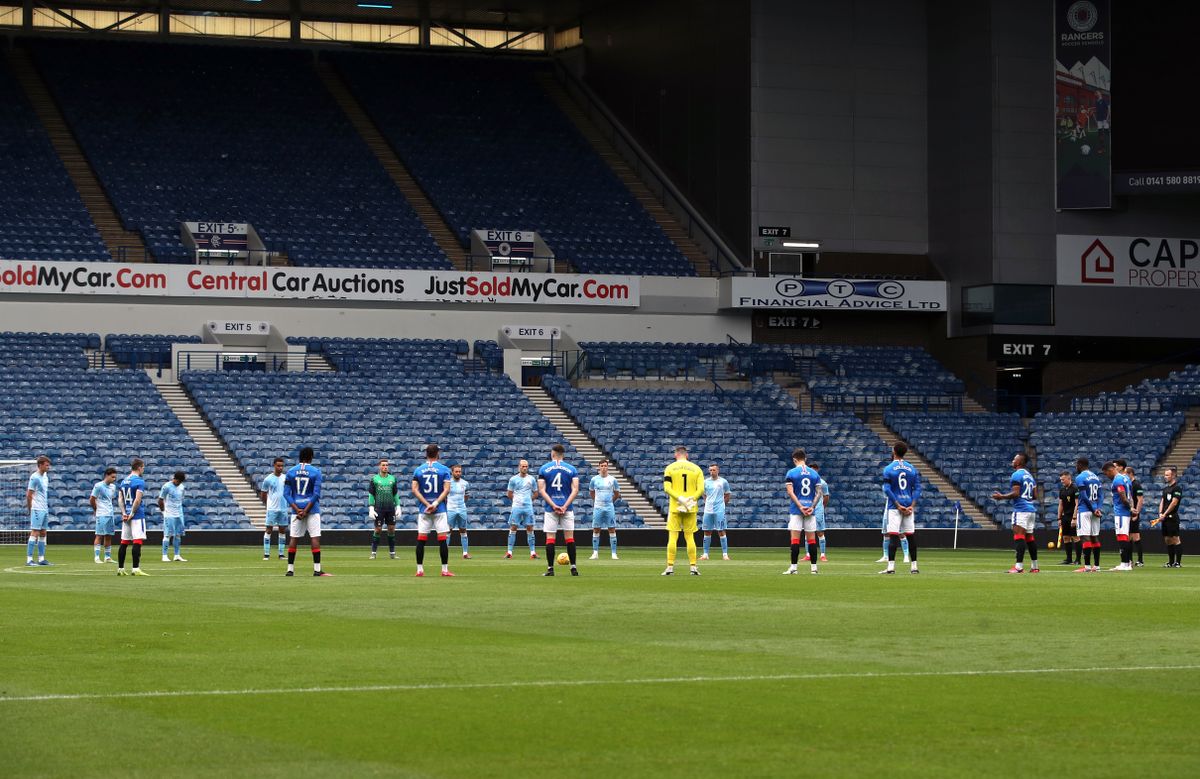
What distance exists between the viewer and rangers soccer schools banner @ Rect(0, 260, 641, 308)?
51.6m

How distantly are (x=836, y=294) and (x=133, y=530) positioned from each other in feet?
111

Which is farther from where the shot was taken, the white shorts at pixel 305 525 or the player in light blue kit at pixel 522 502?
the player in light blue kit at pixel 522 502

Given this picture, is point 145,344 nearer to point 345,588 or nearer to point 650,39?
point 650,39

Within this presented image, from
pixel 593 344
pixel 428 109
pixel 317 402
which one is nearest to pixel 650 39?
pixel 428 109

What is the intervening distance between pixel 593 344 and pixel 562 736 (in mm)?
46141

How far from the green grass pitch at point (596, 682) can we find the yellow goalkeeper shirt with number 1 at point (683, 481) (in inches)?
112

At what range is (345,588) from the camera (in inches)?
920

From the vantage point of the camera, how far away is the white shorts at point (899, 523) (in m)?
27.8

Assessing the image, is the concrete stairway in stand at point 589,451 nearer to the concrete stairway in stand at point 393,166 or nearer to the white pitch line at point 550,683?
the concrete stairway in stand at point 393,166

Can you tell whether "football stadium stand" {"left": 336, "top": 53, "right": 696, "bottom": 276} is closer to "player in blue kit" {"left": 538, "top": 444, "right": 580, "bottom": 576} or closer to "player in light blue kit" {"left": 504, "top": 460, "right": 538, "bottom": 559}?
"player in light blue kit" {"left": 504, "top": 460, "right": 538, "bottom": 559}

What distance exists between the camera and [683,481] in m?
25.9

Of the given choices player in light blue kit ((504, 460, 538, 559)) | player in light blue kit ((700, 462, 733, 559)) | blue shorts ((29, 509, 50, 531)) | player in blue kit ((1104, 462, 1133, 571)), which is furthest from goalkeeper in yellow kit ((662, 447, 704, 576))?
blue shorts ((29, 509, 50, 531))

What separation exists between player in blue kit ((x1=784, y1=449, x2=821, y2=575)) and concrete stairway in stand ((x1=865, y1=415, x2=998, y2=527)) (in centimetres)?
2139

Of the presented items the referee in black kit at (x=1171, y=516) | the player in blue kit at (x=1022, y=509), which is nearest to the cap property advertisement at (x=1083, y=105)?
the referee in black kit at (x=1171, y=516)
